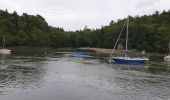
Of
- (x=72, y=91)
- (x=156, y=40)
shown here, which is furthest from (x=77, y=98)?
(x=156, y=40)

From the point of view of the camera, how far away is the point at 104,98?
1656 inches

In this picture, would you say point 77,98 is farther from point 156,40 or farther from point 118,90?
point 156,40

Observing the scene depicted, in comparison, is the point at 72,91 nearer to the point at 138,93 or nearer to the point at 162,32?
the point at 138,93

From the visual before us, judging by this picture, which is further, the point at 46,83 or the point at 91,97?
the point at 46,83

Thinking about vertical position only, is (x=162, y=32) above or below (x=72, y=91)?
above

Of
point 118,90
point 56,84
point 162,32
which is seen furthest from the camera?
point 162,32

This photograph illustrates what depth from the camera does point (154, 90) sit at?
49.3 m

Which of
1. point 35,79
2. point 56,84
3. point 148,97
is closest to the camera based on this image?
point 148,97

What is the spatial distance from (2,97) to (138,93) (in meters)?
18.0

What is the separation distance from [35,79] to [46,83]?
184 inches

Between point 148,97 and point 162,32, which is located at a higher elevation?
point 162,32

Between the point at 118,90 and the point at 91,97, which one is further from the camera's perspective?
the point at 118,90

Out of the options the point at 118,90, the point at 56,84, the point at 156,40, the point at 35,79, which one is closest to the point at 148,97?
the point at 118,90

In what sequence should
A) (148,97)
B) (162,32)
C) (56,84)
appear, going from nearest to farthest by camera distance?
(148,97), (56,84), (162,32)
